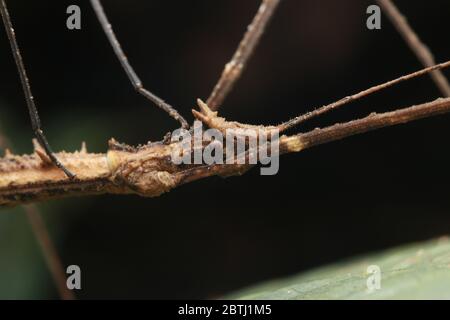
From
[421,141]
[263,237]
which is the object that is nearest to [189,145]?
[263,237]

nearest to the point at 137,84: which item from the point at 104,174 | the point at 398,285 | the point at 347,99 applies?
the point at 104,174

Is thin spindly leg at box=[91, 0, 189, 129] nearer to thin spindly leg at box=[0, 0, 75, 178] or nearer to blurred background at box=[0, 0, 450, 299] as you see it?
thin spindly leg at box=[0, 0, 75, 178]

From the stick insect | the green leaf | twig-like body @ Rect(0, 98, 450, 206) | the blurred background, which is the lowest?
the green leaf

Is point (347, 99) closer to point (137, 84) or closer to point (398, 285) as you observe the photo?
point (398, 285)

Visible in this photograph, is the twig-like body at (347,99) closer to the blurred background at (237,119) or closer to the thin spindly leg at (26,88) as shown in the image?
the thin spindly leg at (26,88)

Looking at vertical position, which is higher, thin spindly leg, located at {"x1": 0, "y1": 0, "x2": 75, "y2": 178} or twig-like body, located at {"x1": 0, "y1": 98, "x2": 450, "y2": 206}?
thin spindly leg, located at {"x1": 0, "y1": 0, "x2": 75, "y2": 178}

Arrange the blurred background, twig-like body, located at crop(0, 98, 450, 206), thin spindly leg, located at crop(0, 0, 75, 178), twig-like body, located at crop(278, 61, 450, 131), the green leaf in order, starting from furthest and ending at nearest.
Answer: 1. the blurred background
2. twig-like body, located at crop(0, 98, 450, 206)
3. thin spindly leg, located at crop(0, 0, 75, 178)
4. twig-like body, located at crop(278, 61, 450, 131)
5. the green leaf

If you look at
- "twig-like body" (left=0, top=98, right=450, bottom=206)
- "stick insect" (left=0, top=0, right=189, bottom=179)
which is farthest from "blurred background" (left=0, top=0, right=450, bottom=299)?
"stick insect" (left=0, top=0, right=189, bottom=179)
